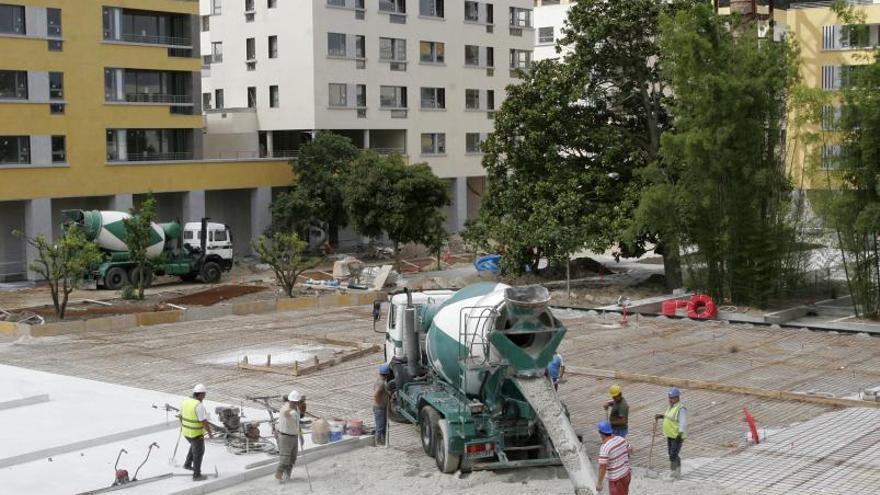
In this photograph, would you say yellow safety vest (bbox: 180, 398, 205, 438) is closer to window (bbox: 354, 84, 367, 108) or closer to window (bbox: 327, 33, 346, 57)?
window (bbox: 327, 33, 346, 57)

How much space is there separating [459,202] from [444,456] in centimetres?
4775

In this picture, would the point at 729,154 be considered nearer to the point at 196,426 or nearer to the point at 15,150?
the point at 196,426

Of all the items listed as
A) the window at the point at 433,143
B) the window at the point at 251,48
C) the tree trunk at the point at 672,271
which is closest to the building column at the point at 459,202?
the window at the point at 433,143

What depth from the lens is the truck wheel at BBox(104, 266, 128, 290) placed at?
42.0 meters

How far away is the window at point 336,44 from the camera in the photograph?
184 feet

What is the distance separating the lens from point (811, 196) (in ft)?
110

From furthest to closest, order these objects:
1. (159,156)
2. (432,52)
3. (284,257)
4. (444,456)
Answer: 1. (432,52)
2. (159,156)
3. (284,257)
4. (444,456)

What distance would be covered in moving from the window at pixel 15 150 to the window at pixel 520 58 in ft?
101

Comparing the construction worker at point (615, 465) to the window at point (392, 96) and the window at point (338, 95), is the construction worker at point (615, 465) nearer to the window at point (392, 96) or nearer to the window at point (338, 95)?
the window at point (338, 95)

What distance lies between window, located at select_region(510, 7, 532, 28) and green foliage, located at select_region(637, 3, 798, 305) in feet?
108

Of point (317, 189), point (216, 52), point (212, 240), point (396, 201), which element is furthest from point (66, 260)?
point (216, 52)

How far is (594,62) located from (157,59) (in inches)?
836

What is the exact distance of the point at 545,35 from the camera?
83.4 meters

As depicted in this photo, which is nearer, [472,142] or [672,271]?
[672,271]
